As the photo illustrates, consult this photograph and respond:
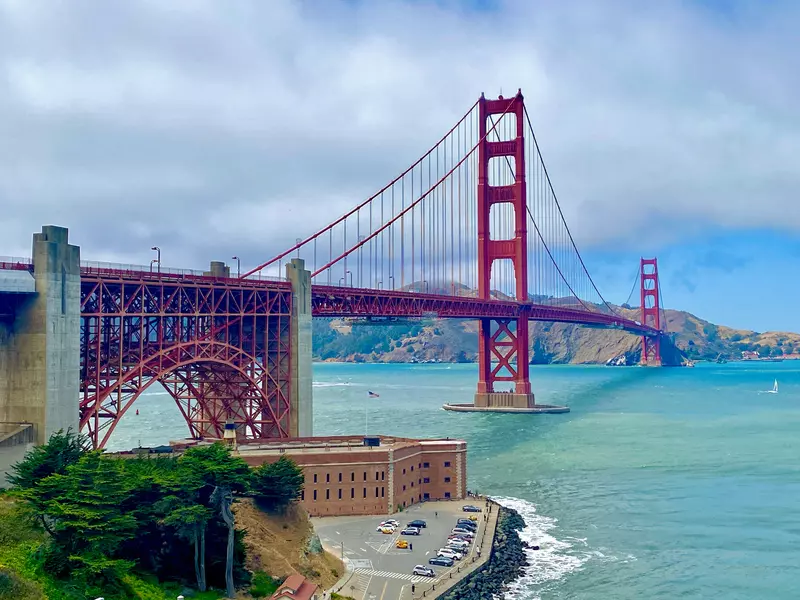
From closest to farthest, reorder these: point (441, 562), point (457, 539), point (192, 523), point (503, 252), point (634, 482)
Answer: point (192, 523), point (441, 562), point (457, 539), point (634, 482), point (503, 252)

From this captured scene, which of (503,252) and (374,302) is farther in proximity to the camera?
(503,252)

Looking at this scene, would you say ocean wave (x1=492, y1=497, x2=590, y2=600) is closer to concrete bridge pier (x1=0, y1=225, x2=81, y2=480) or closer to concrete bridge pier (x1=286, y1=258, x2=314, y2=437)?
concrete bridge pier (x1=286, y1=258, x2=314, y2=437)

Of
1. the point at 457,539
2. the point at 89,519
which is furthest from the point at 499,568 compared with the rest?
the point at 89,519

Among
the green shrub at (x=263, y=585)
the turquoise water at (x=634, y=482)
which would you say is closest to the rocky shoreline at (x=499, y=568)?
the turquoise water at (x=634, y=482)

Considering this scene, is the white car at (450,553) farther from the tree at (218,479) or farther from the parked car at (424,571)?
the tree at (218,479)

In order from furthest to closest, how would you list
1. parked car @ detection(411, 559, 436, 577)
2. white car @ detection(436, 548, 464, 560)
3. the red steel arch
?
the red steel arch, white car @ detection(436, 548, 464, 560), parked car @ detection(411, 559, 436, 577)

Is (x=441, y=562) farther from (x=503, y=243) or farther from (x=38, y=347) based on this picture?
(x=503, y=243)

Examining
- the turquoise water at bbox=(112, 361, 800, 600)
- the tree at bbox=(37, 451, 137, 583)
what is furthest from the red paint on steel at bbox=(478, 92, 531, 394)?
the tree at bbox=(37, 451, 137, 583)
